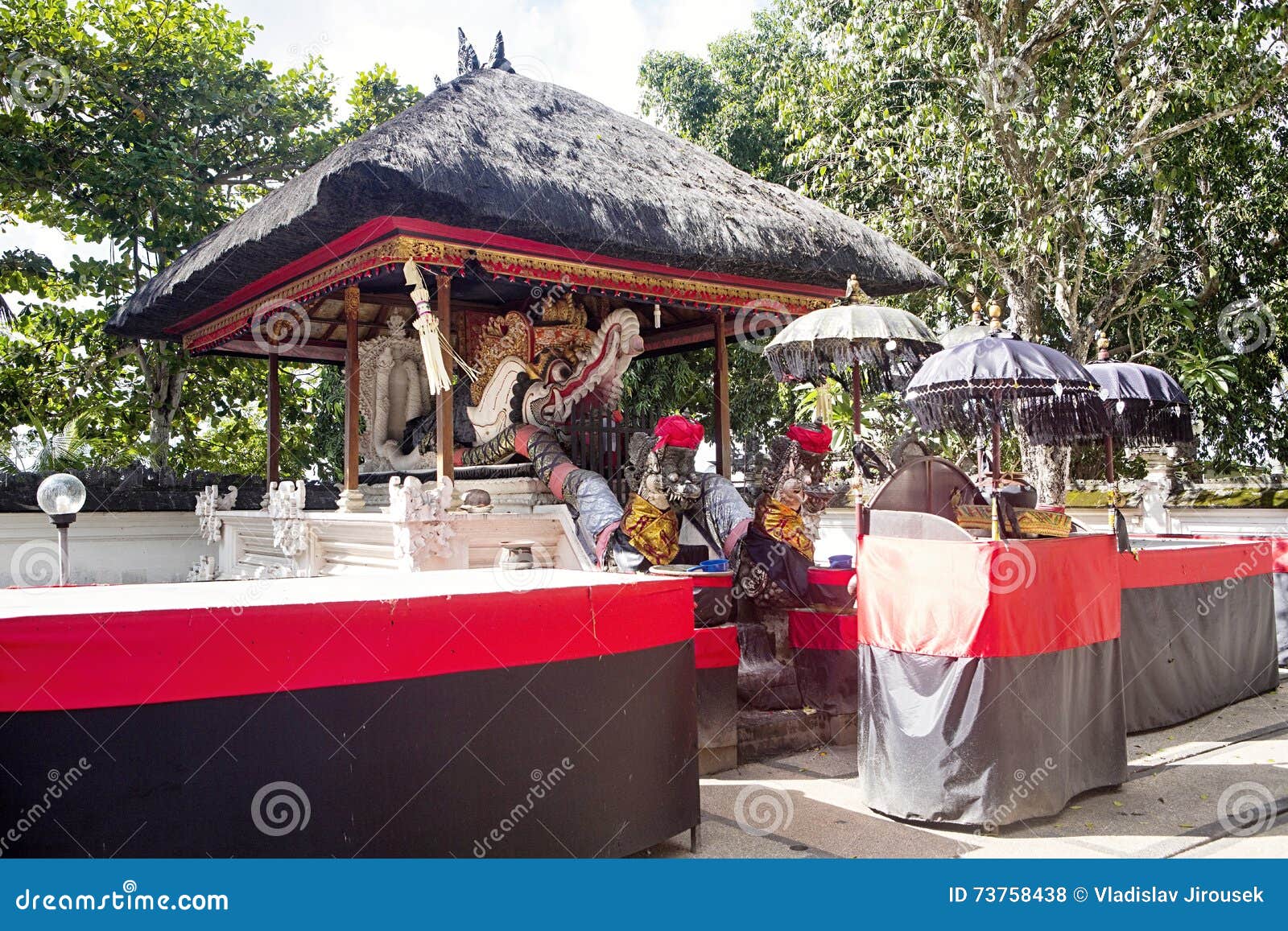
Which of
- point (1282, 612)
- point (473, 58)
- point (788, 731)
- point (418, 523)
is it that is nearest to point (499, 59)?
point (473, 58)

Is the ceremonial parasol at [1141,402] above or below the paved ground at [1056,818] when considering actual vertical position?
above

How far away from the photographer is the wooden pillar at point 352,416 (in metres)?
7.93

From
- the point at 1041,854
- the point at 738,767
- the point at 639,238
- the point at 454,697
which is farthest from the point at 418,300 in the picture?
the point at 1041,854

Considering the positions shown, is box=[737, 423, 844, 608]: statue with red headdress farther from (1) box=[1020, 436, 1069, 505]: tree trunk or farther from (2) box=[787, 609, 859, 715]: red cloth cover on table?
(1) box=[1020, 436, 1069, 505]: tree trunk

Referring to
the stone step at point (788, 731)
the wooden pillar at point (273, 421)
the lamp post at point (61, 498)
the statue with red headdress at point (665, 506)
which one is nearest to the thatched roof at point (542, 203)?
the wooden pillar at point (273, 421)

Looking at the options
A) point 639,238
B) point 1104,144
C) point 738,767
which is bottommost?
point 738,767

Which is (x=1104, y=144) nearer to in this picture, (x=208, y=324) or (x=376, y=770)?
(x=208, y=324)

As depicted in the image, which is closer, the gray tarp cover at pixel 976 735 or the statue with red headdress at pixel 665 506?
the gray tarp cover at pixel 976 735

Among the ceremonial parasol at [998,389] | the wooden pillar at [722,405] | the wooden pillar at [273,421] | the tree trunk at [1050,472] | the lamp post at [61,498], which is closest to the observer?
the ceremonial parasol at [998,389]

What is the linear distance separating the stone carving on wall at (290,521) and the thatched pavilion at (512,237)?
70 centimetres

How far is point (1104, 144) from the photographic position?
10.7m

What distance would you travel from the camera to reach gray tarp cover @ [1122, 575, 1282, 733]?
237 inches

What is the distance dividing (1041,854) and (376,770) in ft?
8.50

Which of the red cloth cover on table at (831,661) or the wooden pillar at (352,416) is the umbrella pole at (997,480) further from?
the wooden pillar at (352,416)
